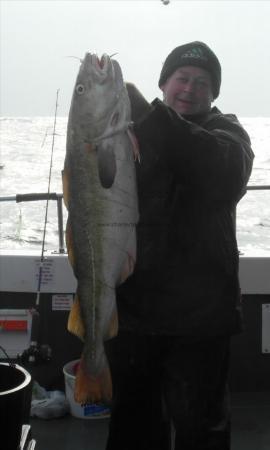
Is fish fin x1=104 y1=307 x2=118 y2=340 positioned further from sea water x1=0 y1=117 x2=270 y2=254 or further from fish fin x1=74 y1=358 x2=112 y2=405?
sea water x1=0 y1=117 x2=270 y2=254

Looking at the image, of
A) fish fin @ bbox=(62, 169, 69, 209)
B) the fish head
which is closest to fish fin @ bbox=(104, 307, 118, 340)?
fish fin @ bbox=(62, 169, 69, 209)

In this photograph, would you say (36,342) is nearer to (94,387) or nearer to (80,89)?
(94,387)

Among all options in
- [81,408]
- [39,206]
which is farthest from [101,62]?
[39,206]

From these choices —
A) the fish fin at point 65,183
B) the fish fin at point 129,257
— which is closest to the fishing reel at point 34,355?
the fish fin at point 129,257

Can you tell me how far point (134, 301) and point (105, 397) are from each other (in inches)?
18.9

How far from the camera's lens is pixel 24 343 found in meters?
4.59

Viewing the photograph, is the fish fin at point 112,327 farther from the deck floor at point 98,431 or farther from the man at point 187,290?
the deck floor at point 98,431

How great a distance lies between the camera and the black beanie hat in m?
2.84

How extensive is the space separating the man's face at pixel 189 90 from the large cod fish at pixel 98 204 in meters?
0.62

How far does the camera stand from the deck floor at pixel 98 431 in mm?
3850

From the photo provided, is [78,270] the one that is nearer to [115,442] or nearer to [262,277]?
[115,442]

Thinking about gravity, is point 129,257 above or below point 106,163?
below

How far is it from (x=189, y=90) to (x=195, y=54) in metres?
0.20

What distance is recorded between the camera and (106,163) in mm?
2213
